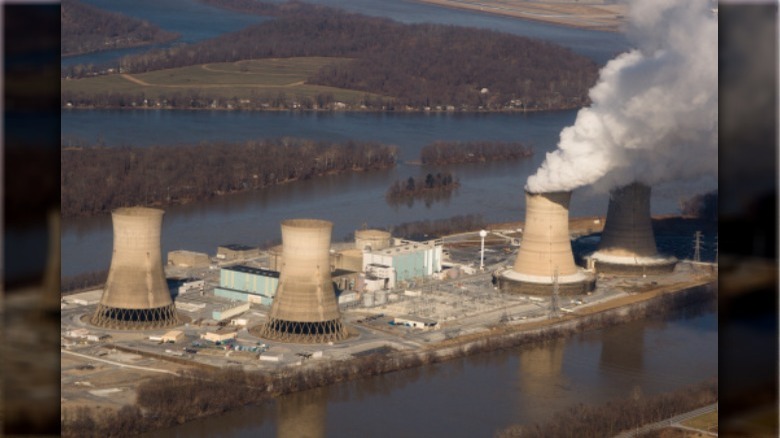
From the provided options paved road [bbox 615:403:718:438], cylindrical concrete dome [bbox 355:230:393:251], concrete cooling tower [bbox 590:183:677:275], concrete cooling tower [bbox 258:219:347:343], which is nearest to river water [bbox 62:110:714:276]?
concrete cooling tower [bbox 590:183:677:275]

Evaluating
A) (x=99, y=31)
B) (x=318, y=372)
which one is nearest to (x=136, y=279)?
(x=318, y=372)

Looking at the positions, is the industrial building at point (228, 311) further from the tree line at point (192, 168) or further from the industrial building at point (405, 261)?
the tree line at point (192, 168)

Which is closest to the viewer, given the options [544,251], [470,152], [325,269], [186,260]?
[325,269]

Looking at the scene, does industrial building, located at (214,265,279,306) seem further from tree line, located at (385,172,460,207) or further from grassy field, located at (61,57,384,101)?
grassy field, located at (61,57,384,101)

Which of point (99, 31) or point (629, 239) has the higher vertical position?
point (99, 31)

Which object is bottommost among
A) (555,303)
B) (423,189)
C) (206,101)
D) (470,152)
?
(555,303)

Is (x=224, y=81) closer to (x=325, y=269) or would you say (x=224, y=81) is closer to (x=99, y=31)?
(x=99, y=31)
